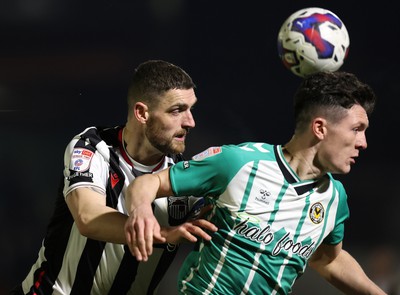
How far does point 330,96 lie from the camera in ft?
11.2

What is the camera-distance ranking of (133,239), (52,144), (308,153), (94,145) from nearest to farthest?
(133,239) < (308,153) < (94,145) < (52,144)

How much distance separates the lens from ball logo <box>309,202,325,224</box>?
345cm

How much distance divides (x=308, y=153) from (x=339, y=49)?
61 centimetres

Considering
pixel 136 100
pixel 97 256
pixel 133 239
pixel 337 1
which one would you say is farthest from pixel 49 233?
pixel 337 1

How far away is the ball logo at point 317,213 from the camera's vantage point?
345 cm

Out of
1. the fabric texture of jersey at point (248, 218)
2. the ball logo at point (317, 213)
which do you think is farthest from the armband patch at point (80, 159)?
the ball logo at point (317, 213)

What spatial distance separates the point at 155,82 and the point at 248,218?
2.82ft

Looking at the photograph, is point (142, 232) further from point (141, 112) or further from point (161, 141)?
point (141, 112)

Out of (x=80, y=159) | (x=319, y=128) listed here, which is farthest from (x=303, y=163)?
(x=80, y=159)

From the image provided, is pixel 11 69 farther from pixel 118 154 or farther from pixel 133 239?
pixel 133 239

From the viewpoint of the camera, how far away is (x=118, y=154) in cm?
383

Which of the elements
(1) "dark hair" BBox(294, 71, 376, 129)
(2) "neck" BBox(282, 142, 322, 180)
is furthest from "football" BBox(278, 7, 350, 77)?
(2) "neck" BBox(282, 142, 322, 180)

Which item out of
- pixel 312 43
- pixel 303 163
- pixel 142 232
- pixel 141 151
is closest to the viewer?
pixel 142 232

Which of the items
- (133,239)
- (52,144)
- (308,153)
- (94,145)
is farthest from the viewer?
(52,144)
